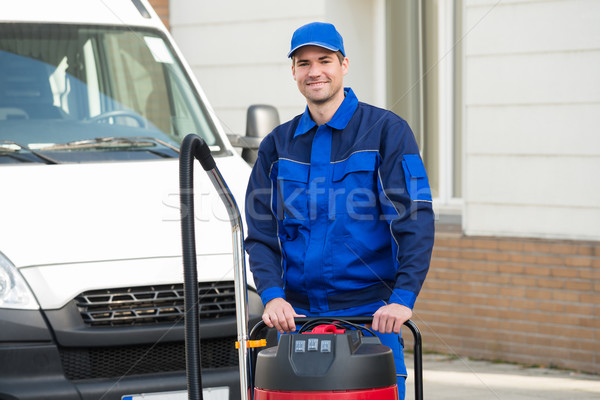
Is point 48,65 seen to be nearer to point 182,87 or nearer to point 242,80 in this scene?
point 182,87

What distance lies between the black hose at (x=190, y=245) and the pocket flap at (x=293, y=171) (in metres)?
0.28

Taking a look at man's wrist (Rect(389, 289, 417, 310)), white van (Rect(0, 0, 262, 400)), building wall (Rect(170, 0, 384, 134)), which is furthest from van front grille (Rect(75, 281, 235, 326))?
building wall (Rect(170, 0, 384, 134))

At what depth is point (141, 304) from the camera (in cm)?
454

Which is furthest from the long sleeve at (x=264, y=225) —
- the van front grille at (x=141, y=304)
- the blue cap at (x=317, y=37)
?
the van front grille at (x=141, y=304)

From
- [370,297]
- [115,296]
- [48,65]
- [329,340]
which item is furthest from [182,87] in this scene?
[329,340]

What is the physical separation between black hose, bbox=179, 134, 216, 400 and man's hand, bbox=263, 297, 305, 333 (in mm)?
247

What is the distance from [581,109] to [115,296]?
161 inches

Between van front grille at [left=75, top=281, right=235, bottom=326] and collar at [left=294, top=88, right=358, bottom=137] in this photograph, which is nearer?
collar at [left=294, top=88, right=358, bottom=137]

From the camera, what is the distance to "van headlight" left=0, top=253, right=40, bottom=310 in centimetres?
429

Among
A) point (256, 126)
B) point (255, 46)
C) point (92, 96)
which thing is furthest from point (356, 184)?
point (255, 46)

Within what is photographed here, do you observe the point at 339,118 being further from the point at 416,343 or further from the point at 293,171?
the point at 416,343

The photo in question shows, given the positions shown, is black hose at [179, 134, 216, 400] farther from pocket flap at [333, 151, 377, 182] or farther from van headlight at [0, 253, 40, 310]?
van headlight at [0, 253, 40, 310]

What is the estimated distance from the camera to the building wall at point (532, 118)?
7.23 metres

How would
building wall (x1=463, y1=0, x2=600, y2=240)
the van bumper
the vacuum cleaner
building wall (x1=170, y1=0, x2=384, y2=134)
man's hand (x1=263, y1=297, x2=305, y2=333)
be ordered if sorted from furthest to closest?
building wall (x1=170, y1=0, x2=384, y2=134) < building wall (x1=463, y1=0, x2=600, y2=240) < the van bumper < man's hand (x1=263, y1=297, x2=305, y2=333) < the vacuum cleaner
